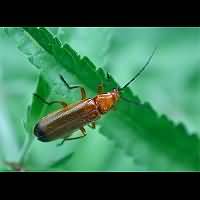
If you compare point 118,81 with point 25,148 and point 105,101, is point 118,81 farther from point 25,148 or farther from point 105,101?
point 25,148

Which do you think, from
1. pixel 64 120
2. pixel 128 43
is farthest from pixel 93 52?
pixel 128 43

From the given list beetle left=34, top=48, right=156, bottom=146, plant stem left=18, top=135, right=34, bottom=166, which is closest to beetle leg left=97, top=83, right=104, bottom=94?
beetle left=34, top=48, right=156, bottom=146

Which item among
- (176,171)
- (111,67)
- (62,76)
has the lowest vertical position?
(176,171)

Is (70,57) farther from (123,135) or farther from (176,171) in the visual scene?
(176,171)

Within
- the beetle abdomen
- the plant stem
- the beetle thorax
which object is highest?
the beetle thorax

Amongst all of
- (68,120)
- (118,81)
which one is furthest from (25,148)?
(118,81)

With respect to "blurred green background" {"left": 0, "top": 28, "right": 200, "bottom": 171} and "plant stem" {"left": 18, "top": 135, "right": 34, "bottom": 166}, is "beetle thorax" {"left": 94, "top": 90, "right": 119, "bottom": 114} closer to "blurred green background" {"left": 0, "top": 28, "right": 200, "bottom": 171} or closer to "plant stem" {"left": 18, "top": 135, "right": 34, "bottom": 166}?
"blurred green background" {"left": 0, "top": 28, "right": 200, "bottom": 171}

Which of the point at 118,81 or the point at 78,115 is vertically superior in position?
the point at 118,81
